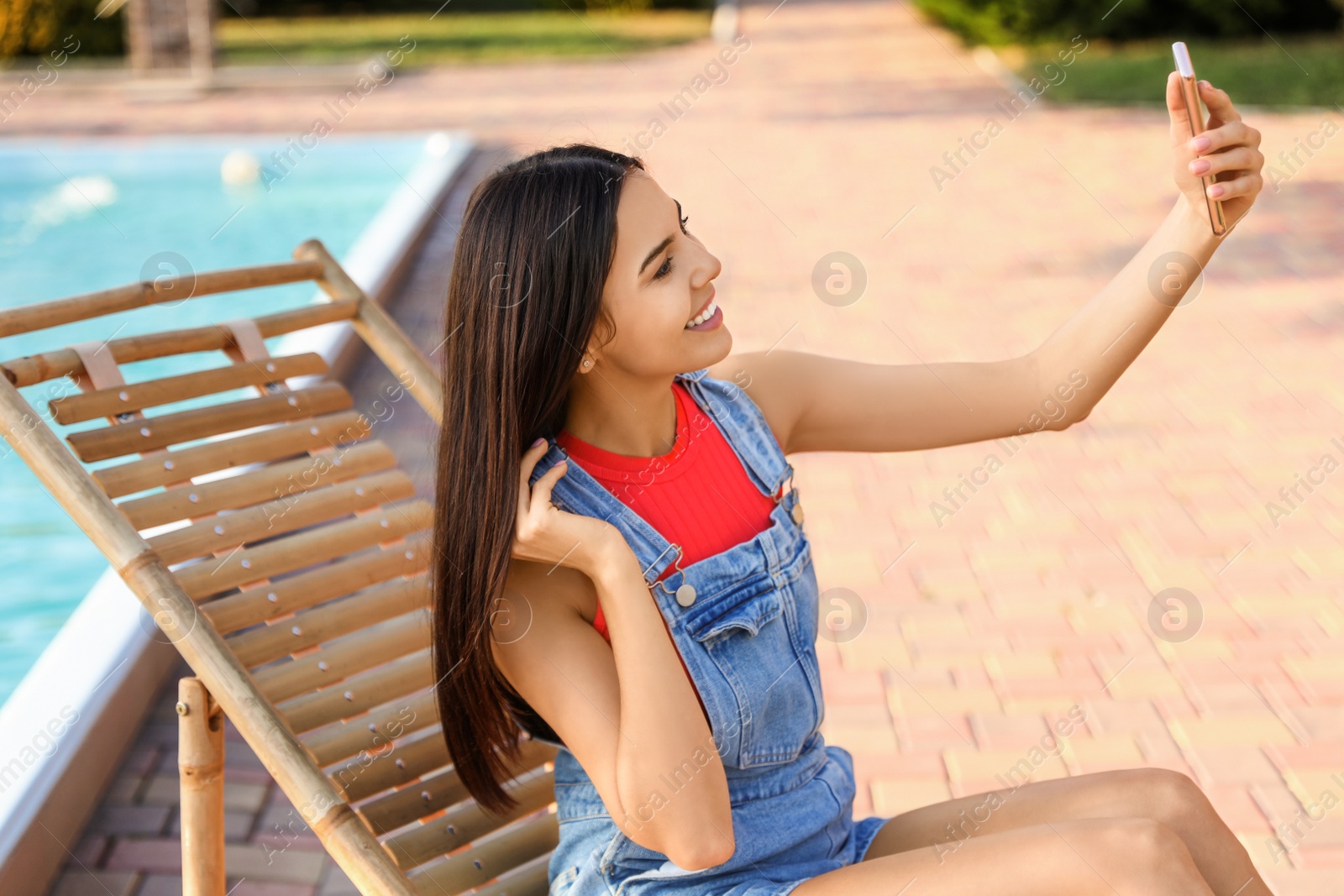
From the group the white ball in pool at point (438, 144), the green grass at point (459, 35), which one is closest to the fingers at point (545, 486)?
the white ball in pool at point (438, 144)

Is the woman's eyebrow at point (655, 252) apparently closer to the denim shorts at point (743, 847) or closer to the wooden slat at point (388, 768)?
the denim shorts at point (743, 847)

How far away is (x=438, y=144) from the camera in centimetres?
1005

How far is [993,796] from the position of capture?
1768 millimetres

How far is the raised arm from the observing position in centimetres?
183

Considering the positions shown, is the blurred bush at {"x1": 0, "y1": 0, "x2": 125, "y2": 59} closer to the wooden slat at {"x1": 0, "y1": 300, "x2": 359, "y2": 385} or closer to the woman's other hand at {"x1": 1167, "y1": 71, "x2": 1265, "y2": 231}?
the wooden slat at {"x1": 0, "y1": 300, "x2": 359, "y2": 385}

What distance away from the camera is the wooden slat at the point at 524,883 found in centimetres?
195

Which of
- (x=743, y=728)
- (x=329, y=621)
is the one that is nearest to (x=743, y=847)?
(x=743, y=728)

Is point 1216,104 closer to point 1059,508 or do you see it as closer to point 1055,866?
point 1055,866

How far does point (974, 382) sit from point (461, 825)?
109 cm

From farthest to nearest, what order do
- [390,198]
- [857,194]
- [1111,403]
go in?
1. [390,198]
2. [857,194]
3. [1111,403]

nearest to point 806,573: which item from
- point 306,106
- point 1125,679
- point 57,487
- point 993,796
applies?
point 993,796

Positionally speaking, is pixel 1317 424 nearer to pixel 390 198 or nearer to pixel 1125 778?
pixel 1125 778

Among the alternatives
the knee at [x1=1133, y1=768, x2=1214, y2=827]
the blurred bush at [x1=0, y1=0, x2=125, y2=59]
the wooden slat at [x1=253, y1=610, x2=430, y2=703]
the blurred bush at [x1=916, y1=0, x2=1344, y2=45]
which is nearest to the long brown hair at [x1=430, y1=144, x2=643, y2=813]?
the wooden slat at [x1=253, y1=610, x2=430, y2=703]

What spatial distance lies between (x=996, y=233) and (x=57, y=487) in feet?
20.3
